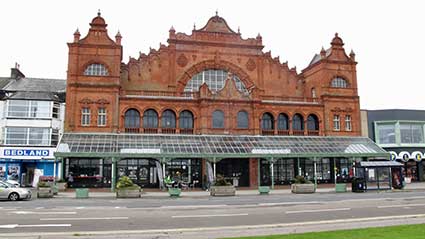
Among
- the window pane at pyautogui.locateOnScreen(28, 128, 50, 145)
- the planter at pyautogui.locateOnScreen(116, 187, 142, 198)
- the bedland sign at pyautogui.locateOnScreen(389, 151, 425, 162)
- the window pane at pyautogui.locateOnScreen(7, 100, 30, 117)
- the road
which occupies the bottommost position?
the road

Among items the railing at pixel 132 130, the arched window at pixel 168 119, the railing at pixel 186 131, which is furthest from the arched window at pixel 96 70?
the railing at pixel 186 131

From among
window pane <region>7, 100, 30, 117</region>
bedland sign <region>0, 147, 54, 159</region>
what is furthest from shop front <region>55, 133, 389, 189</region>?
window pane <region>7, 100, 30, 117</region>

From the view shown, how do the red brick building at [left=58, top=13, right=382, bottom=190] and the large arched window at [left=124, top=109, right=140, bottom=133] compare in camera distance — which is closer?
the red brick building at [left=58, top=13, right=382, bottom=190]

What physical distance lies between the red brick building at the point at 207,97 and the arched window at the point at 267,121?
12 centimetres

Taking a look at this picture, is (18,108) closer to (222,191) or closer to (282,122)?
(222,191)

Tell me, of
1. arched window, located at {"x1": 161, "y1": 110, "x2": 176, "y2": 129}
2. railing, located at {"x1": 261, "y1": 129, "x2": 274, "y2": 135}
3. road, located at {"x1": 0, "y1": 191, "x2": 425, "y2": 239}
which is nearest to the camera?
road, located at {"x1": 0, "y1": 191, "x2": 425, "y2": 239}

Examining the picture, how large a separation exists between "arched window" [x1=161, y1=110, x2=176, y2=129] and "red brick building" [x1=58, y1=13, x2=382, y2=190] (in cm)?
10

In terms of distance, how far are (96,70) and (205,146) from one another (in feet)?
44.3

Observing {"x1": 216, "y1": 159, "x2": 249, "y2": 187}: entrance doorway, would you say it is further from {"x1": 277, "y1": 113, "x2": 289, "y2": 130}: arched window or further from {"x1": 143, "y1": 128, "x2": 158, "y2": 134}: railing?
{"x1": 143, "y1": 128, "x2": 158, "y2": 134}: railing

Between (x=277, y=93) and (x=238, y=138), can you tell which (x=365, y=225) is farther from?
(x=277, y=93)

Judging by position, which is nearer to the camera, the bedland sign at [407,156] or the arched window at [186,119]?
the arched window at [186,119]

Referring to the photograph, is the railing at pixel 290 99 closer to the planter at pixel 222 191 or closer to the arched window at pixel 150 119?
the arched window at pixel 150 119

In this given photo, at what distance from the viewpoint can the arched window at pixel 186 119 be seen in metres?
39.9

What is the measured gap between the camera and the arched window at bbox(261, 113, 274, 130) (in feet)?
138
